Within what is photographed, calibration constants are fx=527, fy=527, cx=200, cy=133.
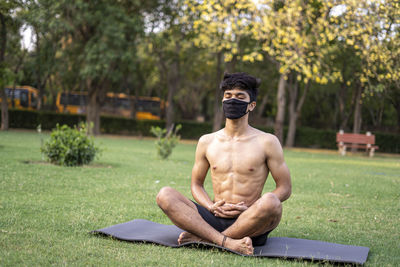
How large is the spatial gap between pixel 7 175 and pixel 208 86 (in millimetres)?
36447

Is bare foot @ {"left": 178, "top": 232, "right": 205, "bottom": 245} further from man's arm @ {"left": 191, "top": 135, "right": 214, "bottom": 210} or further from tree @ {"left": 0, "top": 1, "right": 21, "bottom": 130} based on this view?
tree @ {"left": 0, "top": 1, "right": 21, "bottom": 130}

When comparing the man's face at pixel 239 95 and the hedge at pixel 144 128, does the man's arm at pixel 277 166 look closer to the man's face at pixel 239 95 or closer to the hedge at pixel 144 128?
the man's face at pixel 239 95

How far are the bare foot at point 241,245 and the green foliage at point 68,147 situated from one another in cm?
813

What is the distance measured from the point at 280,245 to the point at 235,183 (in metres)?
0.80

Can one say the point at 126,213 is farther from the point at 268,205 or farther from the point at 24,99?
the point at 24,99

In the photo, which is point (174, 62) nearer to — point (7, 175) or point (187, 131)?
point (187, 131)

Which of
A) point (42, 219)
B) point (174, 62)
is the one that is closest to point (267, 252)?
point (42, 219)

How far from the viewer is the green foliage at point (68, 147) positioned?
12492mm

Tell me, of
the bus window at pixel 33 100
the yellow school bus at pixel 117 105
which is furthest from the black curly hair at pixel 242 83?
the bus window at pixel 33 100

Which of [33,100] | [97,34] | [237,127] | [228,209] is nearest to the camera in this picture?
[228,209]

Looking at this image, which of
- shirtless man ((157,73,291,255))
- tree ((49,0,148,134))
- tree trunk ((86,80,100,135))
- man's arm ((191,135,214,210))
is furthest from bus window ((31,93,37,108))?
shirtless man ((157,73,291,255))

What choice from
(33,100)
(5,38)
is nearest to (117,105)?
(33,100)

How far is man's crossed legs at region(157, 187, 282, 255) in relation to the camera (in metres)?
4.93

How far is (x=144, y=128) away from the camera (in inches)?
1544
